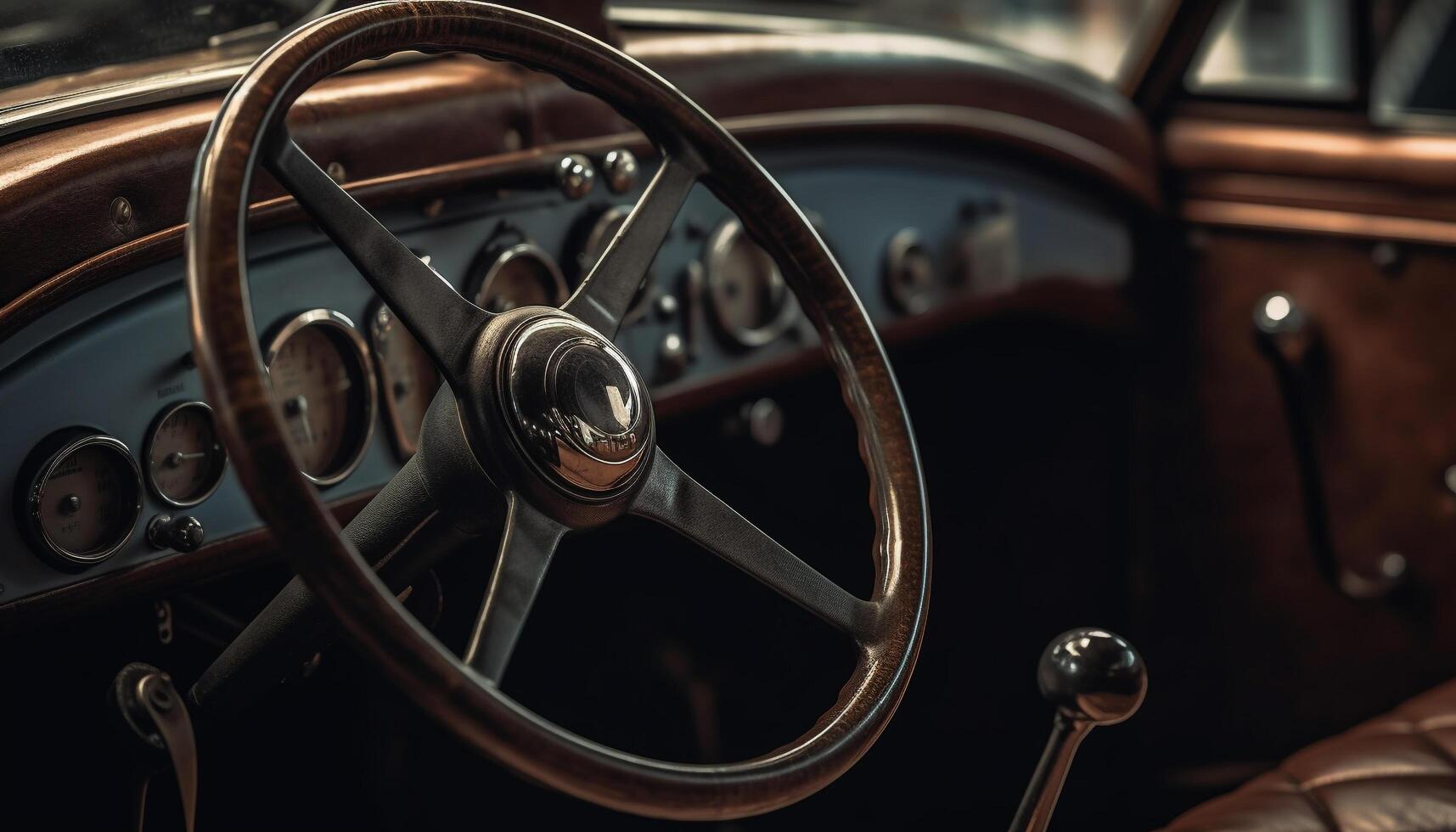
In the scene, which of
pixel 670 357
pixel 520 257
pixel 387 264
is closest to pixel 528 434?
pixel 387 264

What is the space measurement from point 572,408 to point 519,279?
0.42 m

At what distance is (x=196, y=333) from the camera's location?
687 mm

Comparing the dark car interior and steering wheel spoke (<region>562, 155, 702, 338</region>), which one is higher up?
steering wheel spoke (<region>562, 155, 702, 338</region>)

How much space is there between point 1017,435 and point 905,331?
0.37m

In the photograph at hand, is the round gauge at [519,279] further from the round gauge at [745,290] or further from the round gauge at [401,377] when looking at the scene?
the round gauge at [745,290]

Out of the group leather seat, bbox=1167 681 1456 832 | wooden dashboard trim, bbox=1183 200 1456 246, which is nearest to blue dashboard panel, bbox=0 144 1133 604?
wooden dashboard trim, bbox=1183 200 1456 246

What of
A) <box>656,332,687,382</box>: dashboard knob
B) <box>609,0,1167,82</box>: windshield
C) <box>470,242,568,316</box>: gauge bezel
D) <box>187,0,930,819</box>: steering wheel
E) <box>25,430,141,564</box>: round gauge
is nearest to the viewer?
<box>187,0,930,819</box>: steering wheel

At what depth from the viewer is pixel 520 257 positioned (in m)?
1.22

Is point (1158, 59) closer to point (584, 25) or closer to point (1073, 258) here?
point (1073, 258)

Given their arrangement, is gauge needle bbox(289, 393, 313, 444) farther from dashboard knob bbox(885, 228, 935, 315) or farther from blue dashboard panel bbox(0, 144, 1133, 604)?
dashboard knob bbox(885, 228, 935, 315)

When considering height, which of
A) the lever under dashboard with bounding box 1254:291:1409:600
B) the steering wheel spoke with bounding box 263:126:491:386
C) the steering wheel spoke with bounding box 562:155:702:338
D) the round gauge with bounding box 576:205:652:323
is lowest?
the lever under dashboard with bounding box 1254:291:1409:600

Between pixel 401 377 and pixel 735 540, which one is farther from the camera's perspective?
pixel 401 377

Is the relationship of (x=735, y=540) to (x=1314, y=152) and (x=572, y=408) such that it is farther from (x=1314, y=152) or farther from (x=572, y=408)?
(x=1314, y=152)

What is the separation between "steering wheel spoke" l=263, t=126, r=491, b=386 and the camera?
799 mm
